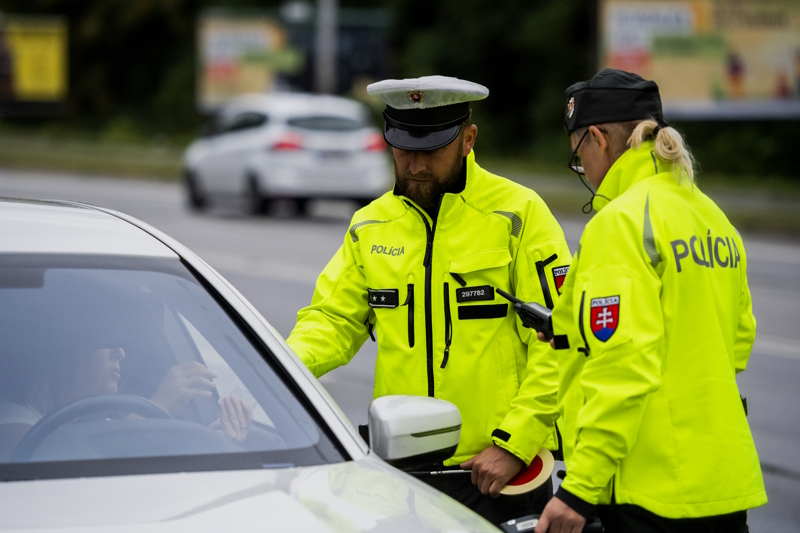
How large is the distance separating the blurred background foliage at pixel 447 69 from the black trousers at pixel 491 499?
22679 millimetres

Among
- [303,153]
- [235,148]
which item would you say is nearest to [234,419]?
[303,153]

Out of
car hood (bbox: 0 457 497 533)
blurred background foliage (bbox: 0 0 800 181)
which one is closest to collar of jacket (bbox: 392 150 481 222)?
car hood (bbox: 0 457 497 533)

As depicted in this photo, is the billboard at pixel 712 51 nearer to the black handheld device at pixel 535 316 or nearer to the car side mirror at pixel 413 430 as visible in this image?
the black handheld device at pixel 535 316

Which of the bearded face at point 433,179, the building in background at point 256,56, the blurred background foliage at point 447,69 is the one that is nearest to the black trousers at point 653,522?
the bearded face at point 433,179

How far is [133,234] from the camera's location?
3.03 m

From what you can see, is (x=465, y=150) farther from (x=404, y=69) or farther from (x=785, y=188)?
(x=404, y=69)

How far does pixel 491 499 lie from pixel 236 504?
3.19 feet

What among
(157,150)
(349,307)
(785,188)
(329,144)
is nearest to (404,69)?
(157,150)

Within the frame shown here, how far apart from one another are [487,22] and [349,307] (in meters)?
34.1

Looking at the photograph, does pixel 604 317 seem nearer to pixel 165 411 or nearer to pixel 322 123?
pixel 165 411

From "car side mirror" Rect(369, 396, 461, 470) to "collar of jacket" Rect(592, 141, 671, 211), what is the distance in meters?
0.60

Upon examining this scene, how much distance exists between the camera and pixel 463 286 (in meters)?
3.12

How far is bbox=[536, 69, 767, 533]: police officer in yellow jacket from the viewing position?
2.52m

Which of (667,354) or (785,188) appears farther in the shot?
(785,188)
